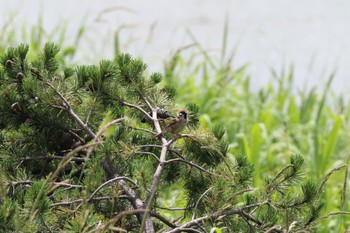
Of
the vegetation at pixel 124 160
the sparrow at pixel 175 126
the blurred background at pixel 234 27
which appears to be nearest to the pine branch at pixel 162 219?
the vegetation at pixel 124 160

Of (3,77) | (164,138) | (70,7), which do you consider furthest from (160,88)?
(70,7)

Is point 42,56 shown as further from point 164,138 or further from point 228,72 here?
point 228,72

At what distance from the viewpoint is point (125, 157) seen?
3.00 meters

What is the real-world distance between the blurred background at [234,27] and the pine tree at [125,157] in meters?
4.24

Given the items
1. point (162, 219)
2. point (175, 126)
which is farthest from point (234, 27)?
point (162, 219)

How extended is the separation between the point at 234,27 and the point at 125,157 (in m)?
6.45

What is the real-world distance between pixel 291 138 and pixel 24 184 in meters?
3.36

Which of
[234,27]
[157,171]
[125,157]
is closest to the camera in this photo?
[157,171]

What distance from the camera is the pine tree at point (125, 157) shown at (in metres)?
2.91

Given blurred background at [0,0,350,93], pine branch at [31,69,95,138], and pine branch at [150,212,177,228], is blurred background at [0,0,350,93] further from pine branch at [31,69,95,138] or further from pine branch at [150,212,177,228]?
pine branch at [150,212,177,228]

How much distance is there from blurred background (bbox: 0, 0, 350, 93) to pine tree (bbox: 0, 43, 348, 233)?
13.9 feet

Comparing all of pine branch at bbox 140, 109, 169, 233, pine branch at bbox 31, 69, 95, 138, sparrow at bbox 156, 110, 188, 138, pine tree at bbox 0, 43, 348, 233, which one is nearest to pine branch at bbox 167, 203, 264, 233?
pine tree at bbox 0, 43, 348, 233

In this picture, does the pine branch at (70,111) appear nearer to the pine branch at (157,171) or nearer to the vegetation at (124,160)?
the vegetation at (124,160)

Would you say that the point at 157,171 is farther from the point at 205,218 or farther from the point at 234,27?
the point at 234,27
